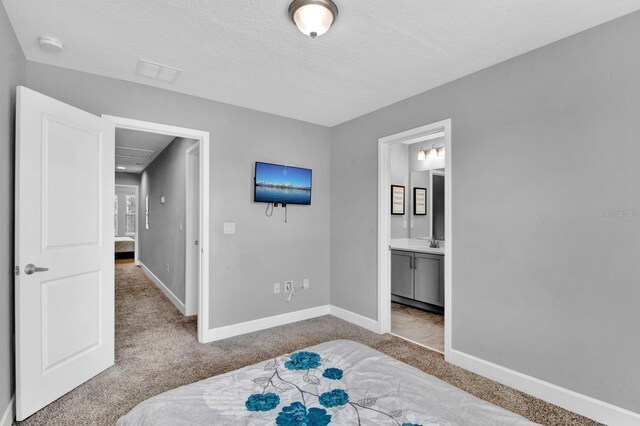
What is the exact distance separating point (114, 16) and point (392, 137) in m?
2.63

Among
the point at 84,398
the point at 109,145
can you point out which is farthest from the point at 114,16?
the point at 84,398

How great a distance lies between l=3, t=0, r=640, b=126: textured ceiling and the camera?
78.0 inches

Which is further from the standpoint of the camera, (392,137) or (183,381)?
(392,137)

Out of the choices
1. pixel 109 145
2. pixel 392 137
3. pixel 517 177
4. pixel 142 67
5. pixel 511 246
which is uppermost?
pixel 142 67

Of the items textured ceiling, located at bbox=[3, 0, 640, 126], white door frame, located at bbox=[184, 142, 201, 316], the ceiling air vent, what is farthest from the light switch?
the ceiling air vent

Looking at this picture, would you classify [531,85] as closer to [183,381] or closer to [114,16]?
[114,16]

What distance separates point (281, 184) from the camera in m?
3.96

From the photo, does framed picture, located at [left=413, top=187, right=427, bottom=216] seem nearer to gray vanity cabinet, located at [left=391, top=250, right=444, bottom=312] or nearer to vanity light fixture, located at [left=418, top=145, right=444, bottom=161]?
vanity light fixture, located at [left=418, top=145, right=444, bottom=161]

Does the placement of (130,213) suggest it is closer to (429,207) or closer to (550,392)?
(429,207)

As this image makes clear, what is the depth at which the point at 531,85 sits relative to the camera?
8.10ft

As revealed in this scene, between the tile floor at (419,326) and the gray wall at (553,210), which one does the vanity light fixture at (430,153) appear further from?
the tile floor at (419,326)

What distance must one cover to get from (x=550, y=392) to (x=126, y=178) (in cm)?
1020

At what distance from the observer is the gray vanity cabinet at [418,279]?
4.32 meters

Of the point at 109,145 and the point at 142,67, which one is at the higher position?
the point at 142,67
